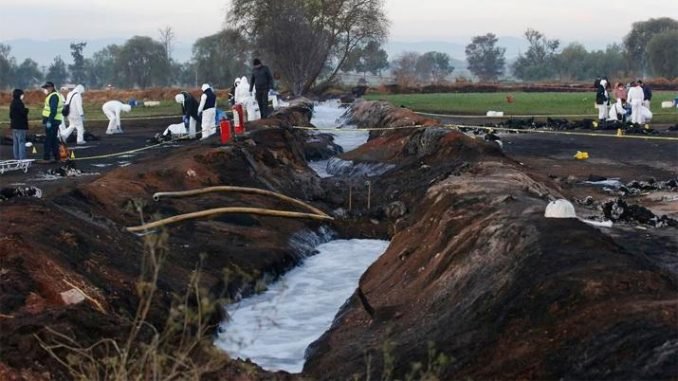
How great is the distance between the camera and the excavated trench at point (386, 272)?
25.4 feet

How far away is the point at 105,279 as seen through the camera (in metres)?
11.5

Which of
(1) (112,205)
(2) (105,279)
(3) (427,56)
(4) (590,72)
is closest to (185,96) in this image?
(1) (112,205)

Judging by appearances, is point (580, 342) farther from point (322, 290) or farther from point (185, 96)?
point (185, 96)

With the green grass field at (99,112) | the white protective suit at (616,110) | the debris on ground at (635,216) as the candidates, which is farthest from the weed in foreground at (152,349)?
the green grass field at (99,112)

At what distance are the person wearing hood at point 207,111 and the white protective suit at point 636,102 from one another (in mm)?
15007

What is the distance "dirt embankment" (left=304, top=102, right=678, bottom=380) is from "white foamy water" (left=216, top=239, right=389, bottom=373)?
368 mm

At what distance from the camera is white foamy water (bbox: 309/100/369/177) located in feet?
92.6

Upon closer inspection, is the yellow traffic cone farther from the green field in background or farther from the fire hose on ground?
the green field in background

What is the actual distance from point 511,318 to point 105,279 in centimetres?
491

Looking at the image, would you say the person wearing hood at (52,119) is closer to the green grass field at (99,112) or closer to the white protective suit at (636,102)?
the white protective suit at (636,102)

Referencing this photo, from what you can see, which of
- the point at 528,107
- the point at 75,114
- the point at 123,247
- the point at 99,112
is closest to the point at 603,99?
the point at 528,107

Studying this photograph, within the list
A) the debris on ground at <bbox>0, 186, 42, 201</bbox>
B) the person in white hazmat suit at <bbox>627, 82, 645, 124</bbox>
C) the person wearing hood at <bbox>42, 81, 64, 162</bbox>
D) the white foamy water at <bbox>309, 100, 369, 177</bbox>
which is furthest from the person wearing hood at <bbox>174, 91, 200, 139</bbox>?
the person in white hazmat suit at <bbox>627, 82, 645, 124</bbox>

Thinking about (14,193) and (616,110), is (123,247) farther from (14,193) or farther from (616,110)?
(616,110)

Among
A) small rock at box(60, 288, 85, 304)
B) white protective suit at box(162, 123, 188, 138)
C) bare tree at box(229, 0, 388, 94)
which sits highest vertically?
bare tree at box(229, 0, 388, 94)
